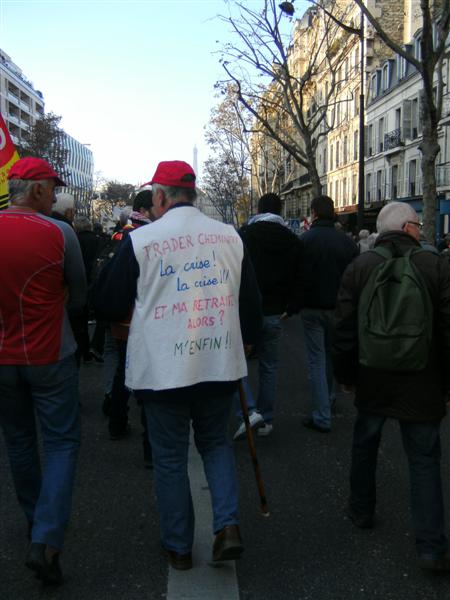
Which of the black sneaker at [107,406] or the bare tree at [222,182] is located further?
the bare tree at [222,182]

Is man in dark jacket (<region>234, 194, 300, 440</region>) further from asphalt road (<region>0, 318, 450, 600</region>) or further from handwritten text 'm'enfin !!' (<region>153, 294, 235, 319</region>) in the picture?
handwritten text 'm'enfin !!' (<region>153, 294, 235, 319</region>)

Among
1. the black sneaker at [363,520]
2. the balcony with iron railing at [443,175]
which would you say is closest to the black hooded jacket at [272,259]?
the black sneaker at [363,520]

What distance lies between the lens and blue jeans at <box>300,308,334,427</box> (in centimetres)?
564

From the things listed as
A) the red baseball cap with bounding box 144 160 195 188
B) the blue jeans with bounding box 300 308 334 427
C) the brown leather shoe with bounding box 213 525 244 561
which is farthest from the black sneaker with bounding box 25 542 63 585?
the blue jeans with bounding box 300 308 334 427

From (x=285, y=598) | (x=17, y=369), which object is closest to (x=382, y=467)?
(x=285, y=598)

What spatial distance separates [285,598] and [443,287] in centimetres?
159

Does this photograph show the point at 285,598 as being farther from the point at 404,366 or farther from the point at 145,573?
the point at 404,366

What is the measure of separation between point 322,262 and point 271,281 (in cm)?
52

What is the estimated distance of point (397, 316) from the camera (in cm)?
320

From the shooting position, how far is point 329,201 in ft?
18.8

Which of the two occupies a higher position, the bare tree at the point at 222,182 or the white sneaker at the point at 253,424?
the bare tree at the point at 222,182

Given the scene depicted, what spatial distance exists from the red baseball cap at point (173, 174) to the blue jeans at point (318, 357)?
2.73 meters

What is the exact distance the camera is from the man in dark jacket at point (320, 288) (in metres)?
5.64

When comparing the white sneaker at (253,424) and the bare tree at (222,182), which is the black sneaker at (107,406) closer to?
the white sneaker at (253,424)
